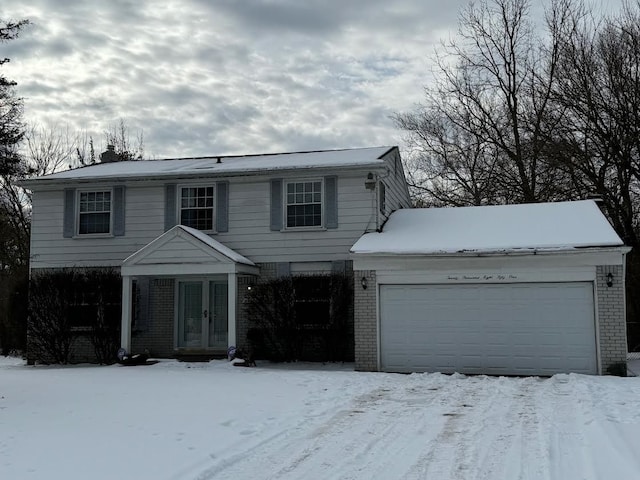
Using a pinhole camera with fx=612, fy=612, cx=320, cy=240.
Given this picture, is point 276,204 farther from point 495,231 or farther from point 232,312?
point 495,231

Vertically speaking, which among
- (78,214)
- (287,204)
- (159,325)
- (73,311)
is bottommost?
(159,325)

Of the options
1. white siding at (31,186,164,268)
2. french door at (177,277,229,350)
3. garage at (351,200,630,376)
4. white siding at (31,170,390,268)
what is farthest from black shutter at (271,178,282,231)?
white siding at (31,186,164,268)

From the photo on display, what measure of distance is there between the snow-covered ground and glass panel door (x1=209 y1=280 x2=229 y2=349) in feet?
15.4

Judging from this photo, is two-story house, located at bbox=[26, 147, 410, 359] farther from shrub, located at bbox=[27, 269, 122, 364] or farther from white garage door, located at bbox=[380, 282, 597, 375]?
Result: white garage door, located at bbox=[380, 282, 597, 375]

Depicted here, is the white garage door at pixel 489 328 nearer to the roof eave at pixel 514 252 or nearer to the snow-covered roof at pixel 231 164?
the roof eave at pixel 514 252

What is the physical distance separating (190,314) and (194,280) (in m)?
0.92

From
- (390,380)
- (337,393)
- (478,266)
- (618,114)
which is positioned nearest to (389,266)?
(478,266)

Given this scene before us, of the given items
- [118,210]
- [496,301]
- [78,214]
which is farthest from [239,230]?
[496,301]

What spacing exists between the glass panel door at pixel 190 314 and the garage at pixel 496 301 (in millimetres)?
4916

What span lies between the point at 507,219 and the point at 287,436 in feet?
33.2

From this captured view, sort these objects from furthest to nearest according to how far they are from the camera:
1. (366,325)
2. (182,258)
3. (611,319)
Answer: (182,258) < (366,325) < (611,319)

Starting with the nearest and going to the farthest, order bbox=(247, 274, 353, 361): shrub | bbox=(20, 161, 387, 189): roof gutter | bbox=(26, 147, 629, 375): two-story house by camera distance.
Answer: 1. bbox=(26, 147, 629, 375): two-story house
2. bbox=(247, 274, 353, 361): shrub
3. bbox=(20, 161, 387, 189): roof gutter

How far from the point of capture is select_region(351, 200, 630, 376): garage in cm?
1250

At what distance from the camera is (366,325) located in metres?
13.6
